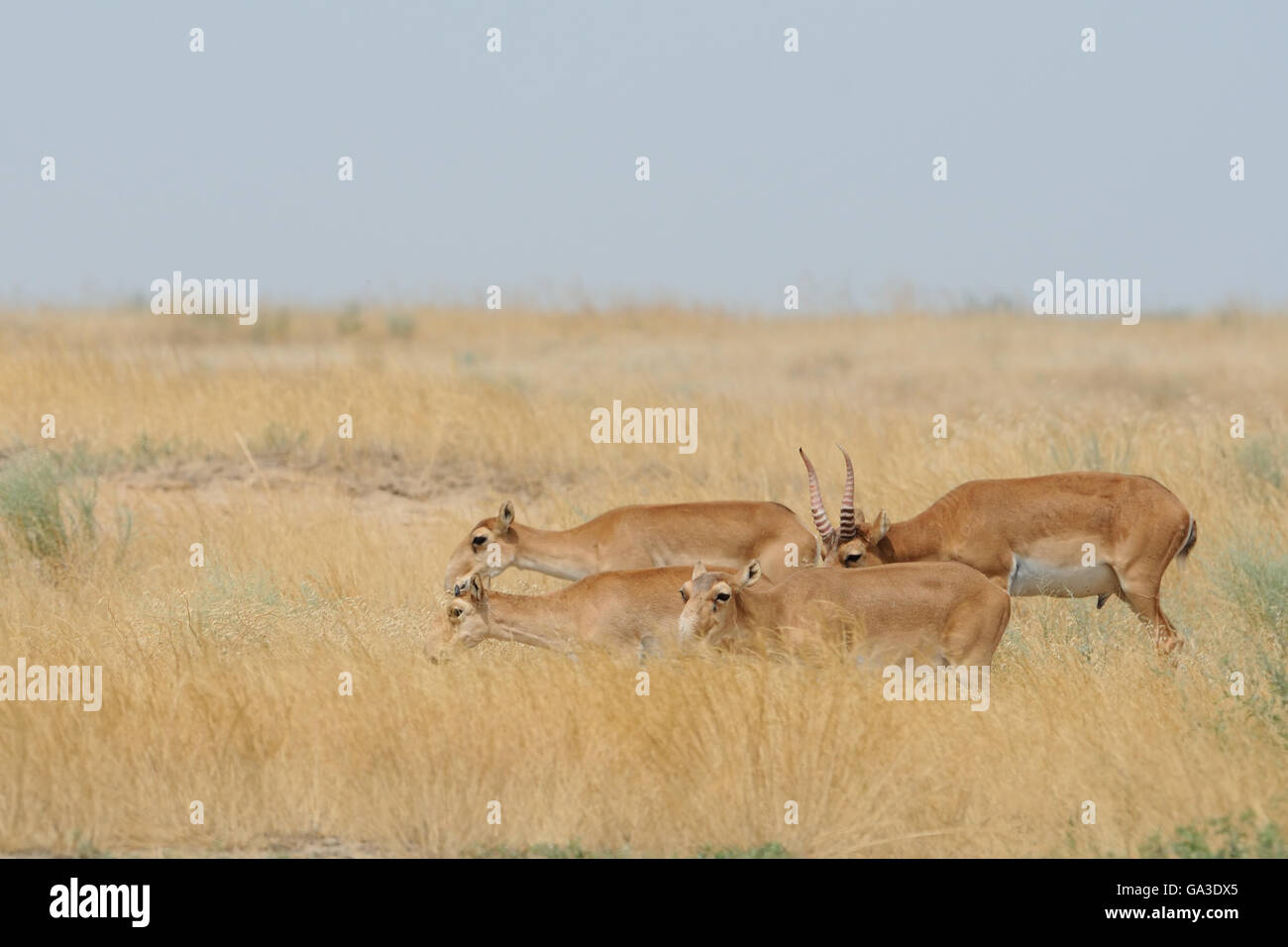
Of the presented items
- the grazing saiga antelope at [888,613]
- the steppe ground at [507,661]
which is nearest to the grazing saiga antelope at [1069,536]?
the steppe ground at [507,661]

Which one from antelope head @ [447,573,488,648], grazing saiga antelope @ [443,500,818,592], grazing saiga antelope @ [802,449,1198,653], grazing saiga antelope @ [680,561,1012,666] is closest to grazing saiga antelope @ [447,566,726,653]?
antelope head @ [447,573,488,648]

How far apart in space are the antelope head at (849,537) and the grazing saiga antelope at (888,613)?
1665 millimetres

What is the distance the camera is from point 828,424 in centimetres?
2025

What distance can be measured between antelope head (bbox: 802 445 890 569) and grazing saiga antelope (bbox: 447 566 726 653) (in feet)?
5.14

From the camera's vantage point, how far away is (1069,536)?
11.9 m

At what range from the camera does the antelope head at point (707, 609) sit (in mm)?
10219

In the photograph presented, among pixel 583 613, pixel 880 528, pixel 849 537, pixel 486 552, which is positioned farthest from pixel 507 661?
pixel 880 528

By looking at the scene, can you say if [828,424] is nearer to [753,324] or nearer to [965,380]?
[965,380]

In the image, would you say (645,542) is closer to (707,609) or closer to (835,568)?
(835,568)

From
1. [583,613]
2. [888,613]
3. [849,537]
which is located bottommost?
[888,613]

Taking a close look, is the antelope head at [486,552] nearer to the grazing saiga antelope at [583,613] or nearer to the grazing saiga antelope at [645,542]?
the grazing saiga antelope at [645,542]

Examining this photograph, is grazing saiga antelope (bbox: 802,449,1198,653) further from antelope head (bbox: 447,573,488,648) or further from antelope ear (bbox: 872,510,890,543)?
antelope head (bbox: 447,573,488,648)

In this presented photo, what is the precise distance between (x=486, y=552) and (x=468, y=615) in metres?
2.12
